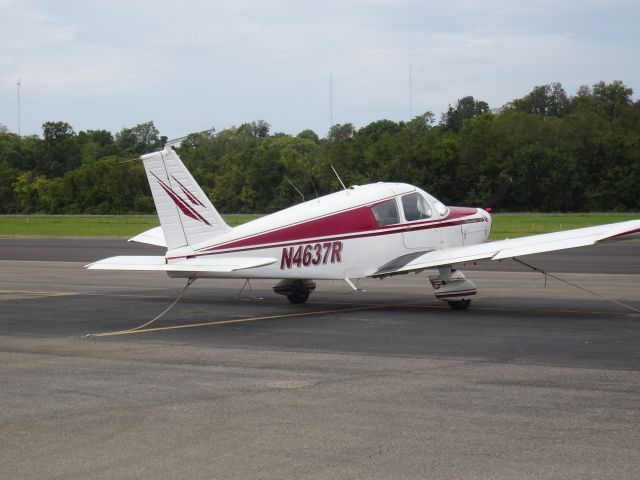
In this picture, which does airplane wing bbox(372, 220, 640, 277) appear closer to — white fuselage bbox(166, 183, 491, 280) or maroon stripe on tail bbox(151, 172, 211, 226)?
white fuselage bbox(166, 183, 491, 280)

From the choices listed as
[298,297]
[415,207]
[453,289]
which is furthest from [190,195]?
[453,289]

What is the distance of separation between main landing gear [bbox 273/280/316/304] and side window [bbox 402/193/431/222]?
2503mm

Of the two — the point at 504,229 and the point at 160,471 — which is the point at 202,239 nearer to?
the point at 160,471

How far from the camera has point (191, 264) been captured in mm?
16422

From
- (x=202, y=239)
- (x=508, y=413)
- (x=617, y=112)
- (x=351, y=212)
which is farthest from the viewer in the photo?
(x=617, y=112)

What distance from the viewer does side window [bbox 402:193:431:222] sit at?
1880cm

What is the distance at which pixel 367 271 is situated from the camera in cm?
1809

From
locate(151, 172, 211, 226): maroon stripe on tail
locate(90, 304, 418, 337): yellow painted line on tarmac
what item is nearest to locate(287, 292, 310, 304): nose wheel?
locate(90, 304, 418, 337): yellow painted line on tarmac

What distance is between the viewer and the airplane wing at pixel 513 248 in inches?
645

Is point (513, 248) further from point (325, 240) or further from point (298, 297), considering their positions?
point (298, 297)

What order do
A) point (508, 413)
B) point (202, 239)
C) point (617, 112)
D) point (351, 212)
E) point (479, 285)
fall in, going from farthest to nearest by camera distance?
1. point (617, 112)
2. point (479, 285)
3. point (351, 212)
4. point (202, 239)
5. point (508, 413)

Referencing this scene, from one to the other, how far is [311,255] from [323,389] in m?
7.27

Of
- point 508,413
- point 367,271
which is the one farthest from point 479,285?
point 508,413

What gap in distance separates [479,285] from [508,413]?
48.1 feet
